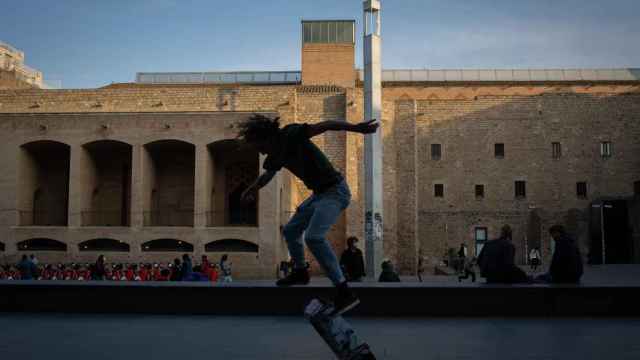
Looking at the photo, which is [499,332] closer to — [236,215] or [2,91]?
[236,215]

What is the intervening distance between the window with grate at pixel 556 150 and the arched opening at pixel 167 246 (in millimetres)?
23604

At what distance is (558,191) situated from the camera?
40438 millimetres

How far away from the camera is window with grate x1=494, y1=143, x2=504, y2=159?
1606 inches

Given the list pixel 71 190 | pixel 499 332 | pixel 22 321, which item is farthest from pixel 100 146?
pixel 499 332

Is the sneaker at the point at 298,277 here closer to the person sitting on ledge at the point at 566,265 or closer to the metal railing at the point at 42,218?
the person sitting on ledge at the point at 566,265

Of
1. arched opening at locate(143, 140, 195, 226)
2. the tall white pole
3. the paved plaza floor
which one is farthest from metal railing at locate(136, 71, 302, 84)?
the paved plaza floor

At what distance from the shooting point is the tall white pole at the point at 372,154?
2302 cm

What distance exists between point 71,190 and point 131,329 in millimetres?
30992

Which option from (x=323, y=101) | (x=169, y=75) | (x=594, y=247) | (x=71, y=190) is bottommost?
(x=594, y=247)

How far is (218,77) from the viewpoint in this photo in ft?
177

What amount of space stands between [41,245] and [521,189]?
2897cm

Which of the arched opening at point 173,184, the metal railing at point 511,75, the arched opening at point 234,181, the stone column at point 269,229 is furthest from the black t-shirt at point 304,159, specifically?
the metal railing at point 511,75

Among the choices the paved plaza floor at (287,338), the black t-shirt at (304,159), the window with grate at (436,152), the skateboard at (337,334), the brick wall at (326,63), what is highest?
the brick wall at (326,63)

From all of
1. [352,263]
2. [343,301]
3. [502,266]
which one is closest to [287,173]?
[352,263]
